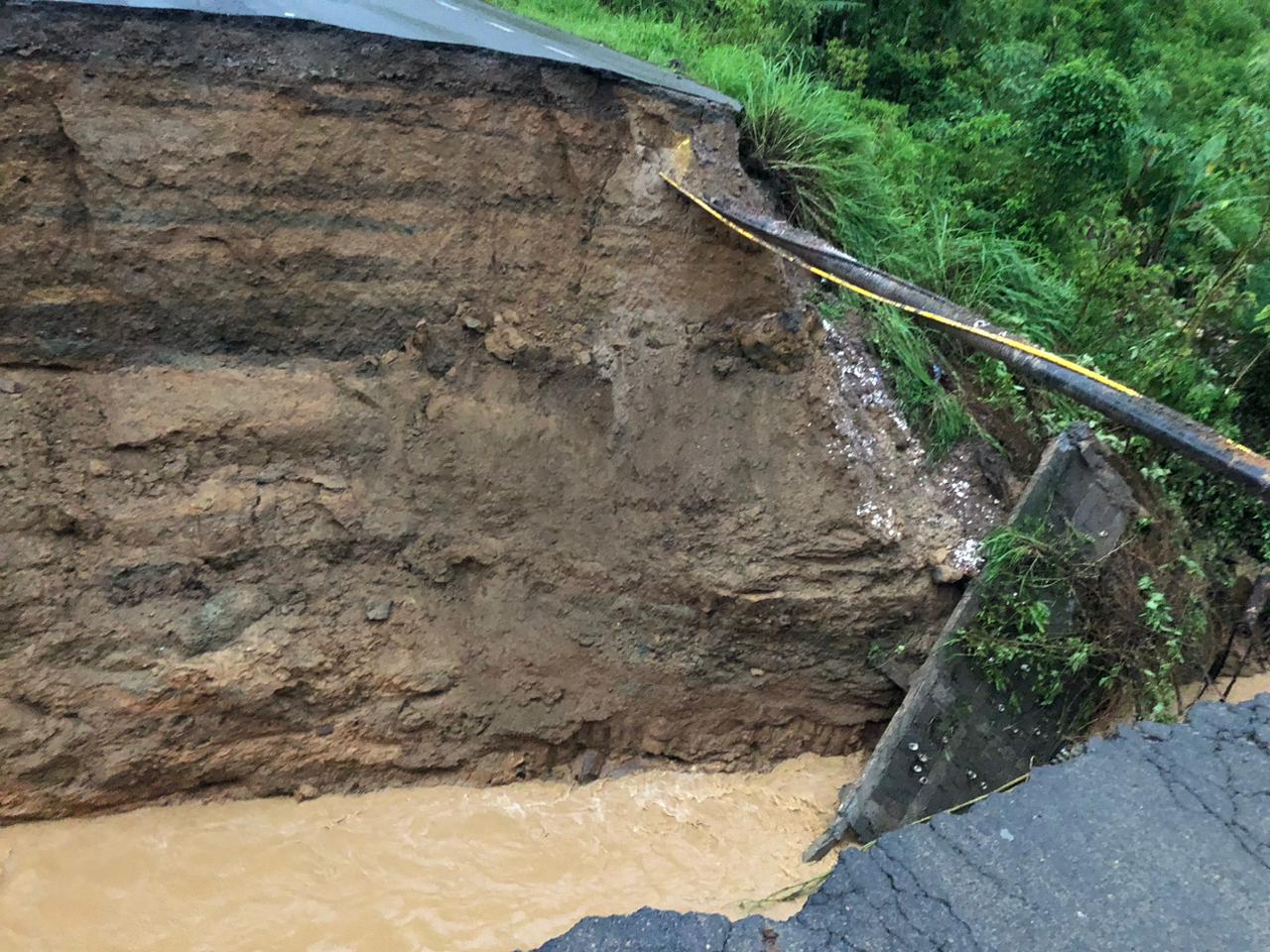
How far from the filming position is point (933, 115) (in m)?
6.57

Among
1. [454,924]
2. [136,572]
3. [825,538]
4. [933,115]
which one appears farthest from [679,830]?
[933,115]

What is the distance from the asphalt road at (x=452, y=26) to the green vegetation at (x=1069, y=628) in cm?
260

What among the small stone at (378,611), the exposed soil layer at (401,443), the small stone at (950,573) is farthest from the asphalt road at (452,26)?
the small stone at (950,573)

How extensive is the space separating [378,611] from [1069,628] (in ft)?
10.00

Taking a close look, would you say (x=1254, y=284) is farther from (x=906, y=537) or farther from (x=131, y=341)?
(x=131, y=341)

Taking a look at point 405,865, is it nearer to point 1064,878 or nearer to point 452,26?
point 1064,878

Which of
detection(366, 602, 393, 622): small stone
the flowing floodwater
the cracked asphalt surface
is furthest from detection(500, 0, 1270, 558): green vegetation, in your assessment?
detection(366, 602, 393, 622): small stone

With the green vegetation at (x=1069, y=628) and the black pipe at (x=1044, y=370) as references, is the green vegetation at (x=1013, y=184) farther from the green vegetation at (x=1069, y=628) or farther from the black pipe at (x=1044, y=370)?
the black pipe at (x=1044, y=370)

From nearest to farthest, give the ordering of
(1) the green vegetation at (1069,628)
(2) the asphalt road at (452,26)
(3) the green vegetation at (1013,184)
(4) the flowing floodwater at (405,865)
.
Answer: (4) the flowing floodwater at (405,865)
(2) the asphalt road at (452,26)
(1) the green vegetation at (1069,628)
(3) the green vegetation at (1013,184)

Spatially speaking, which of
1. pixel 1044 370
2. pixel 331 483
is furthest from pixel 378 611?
pixel 1044 370

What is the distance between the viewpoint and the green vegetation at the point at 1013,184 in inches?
184

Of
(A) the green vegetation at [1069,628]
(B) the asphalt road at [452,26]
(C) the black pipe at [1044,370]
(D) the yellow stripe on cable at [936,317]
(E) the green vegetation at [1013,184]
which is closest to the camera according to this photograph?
(C) the black pipe at [1044,370]

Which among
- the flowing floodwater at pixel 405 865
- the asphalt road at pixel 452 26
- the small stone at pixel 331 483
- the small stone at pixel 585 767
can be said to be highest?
the asphalt road at pixel 452 26

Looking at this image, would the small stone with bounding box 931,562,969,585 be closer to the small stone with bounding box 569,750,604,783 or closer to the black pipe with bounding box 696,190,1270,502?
the black pipe with bounding box 696,190,1270,502
